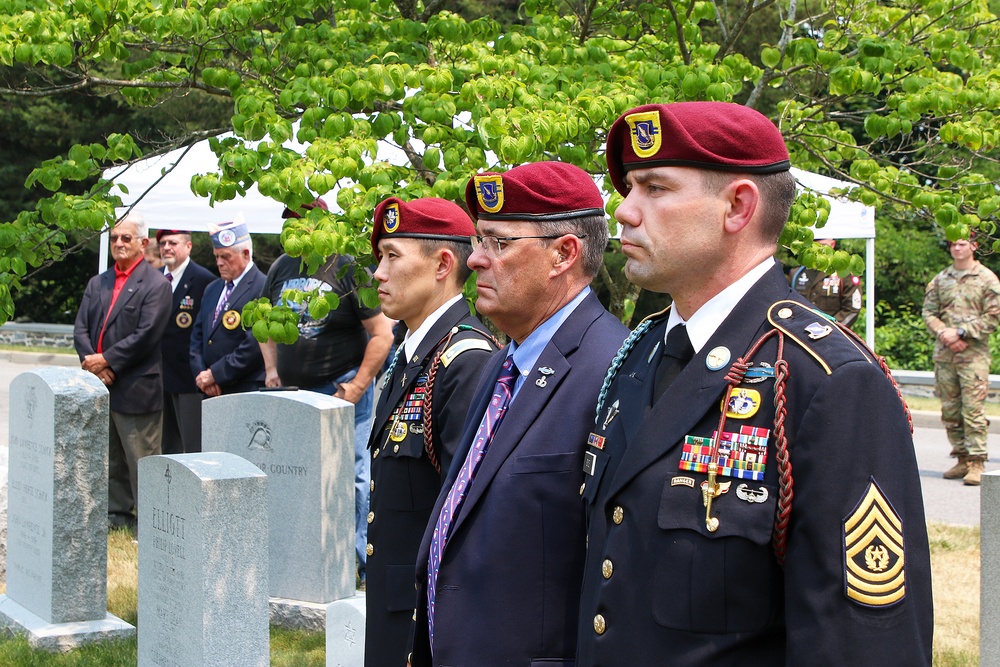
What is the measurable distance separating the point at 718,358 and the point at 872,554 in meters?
0.41

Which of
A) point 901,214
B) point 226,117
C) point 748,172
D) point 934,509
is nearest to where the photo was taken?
point 748,172

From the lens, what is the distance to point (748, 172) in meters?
2.02

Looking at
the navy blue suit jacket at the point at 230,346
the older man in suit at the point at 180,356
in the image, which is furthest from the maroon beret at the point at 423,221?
the older man in suit at the point at 180,356

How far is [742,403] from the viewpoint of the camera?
1901 mm

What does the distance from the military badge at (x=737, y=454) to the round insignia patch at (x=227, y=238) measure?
266 inches

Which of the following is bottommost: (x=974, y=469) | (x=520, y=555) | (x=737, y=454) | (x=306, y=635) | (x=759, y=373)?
(x=306, y=635)

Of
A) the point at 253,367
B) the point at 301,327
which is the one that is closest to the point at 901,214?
the point at 301,327

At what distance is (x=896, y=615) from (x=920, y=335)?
2134 cm

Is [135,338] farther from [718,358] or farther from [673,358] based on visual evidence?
[718,358]

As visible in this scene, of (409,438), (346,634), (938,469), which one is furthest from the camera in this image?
(938,469)

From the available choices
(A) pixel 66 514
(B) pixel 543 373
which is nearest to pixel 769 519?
(B) pixel 543 373

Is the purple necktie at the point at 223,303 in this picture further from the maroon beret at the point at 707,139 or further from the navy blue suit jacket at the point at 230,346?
the maroon beret at the point at 707,139

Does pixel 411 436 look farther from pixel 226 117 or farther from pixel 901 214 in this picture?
pixel 226 117

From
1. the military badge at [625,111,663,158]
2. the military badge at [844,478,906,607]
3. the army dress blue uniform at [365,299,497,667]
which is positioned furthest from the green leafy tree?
the military badge at [844,478,906,607]
